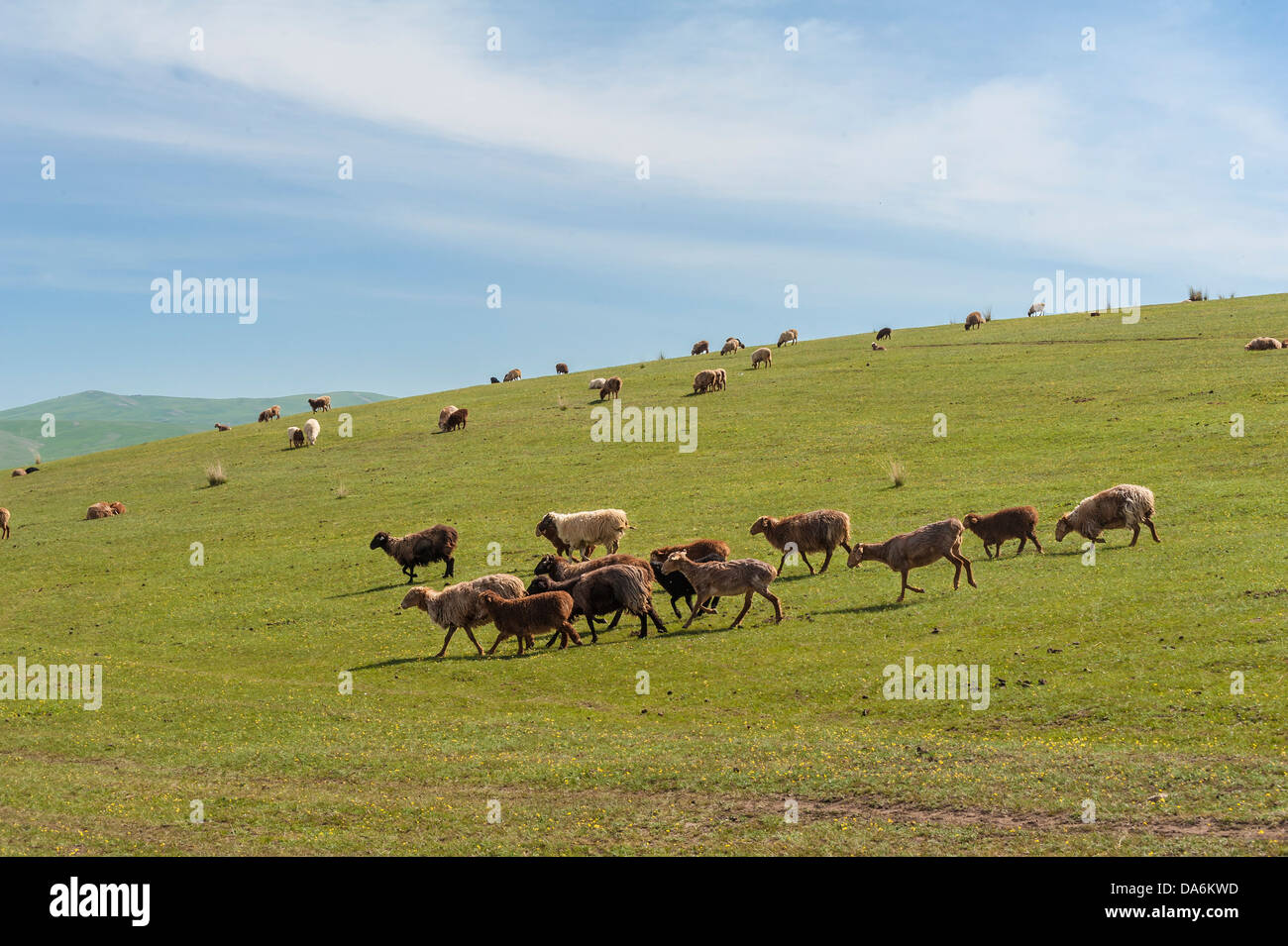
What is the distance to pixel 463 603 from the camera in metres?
20.4

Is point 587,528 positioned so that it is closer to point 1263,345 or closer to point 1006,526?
point 1006,526

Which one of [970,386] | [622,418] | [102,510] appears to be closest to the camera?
[102,510]

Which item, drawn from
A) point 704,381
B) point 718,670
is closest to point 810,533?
point 718,670

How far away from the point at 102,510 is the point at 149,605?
19406 mm

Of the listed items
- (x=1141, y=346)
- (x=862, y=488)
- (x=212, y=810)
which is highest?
(x=1141, y=346)

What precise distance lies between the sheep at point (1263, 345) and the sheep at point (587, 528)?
37251 millimetres

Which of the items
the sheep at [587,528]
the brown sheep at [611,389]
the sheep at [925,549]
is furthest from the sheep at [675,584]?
the brown sheep at [611,389]

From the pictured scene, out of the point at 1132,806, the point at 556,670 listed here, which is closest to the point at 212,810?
the point at 556,670

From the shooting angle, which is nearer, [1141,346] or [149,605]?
[149,605]

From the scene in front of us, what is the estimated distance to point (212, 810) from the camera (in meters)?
12.0

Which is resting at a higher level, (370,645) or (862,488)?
(862,488)

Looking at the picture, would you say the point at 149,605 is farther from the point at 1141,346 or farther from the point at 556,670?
the point at 1141,346

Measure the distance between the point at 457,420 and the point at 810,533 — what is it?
34276 millimetres

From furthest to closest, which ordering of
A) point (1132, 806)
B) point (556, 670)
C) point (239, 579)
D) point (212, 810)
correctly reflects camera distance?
point (239, 579) → point (556, 670) → point (212, 810) → point (1132, 806)
